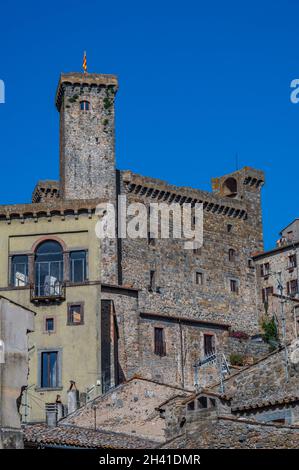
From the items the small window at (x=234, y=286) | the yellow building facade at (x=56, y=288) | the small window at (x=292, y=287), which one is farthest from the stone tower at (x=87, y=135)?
the yellow building facade at (x=56, y=288)

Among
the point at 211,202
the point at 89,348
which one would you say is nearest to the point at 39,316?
the point at 89,348

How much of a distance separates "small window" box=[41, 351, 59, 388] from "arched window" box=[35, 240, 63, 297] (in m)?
3.11

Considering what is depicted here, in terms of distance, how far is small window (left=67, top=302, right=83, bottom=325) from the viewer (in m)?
49.9

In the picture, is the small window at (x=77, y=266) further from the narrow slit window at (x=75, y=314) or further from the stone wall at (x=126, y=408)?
the stone wall at (x=126, y=408)

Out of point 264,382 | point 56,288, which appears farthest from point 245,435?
point 56,288

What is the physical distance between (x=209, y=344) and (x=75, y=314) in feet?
42.3

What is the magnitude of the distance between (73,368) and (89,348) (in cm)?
120

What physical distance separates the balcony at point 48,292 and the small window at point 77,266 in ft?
2.44

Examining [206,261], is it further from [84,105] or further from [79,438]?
[79,438]

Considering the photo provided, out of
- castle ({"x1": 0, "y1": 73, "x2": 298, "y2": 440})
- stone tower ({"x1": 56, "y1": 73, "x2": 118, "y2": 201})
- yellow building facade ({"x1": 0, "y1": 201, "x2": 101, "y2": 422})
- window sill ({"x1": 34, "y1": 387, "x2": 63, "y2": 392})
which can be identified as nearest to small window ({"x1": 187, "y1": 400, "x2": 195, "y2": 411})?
castle ({"x1": 0, "y1": 73, "x2": 298, "y2": 440})

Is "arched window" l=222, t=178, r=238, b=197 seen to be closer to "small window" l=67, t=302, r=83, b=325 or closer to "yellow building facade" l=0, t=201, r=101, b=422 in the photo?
"yellow building facade" l=0, t=201, r=101, b=422

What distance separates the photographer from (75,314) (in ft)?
165

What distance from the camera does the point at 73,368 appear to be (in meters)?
48.5
